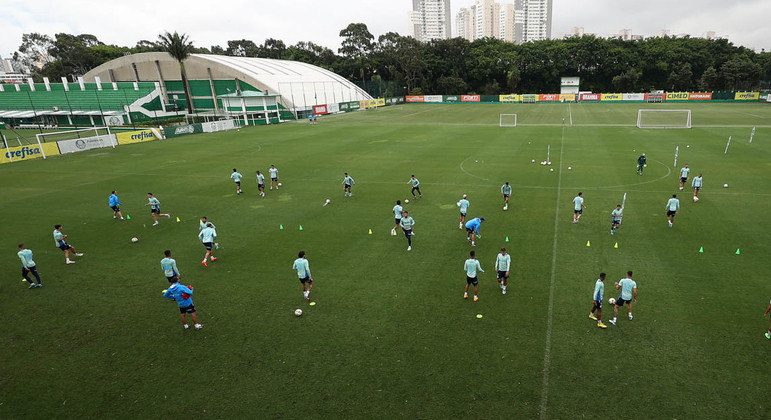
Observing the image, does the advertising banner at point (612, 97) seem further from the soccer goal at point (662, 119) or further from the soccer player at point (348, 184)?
the soccer player at point (348, 184)

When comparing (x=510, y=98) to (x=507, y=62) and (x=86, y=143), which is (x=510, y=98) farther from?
(x=86, y=143)

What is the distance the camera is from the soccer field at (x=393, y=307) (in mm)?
A: 8266

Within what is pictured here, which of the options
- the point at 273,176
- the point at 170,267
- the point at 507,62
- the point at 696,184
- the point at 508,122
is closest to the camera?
the point at 170,267

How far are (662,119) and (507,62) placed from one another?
65605 mm

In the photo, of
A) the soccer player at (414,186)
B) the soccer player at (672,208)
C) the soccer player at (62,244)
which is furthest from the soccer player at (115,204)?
the soccer player at (672,208)

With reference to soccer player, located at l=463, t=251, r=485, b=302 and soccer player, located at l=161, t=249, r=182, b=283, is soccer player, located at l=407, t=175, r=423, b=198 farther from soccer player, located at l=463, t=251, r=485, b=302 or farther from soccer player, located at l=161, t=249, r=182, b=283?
soccer player, located at l=161, t=249, r=182, b=283

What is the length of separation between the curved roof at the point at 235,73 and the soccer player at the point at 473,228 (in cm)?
6976

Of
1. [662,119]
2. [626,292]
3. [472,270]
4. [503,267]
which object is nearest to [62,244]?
[472,270]

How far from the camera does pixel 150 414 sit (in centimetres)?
798

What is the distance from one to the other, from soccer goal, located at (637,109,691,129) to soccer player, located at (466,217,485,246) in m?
42.7

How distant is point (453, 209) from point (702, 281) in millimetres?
10230

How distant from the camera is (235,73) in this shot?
79312mm

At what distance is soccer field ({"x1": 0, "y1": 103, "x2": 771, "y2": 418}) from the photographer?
8.27 m

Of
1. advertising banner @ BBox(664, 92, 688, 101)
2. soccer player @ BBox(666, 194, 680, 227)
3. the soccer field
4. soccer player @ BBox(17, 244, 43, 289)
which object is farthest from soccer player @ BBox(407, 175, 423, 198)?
advertising banner @ BBox(664, 92, 688, 101)
